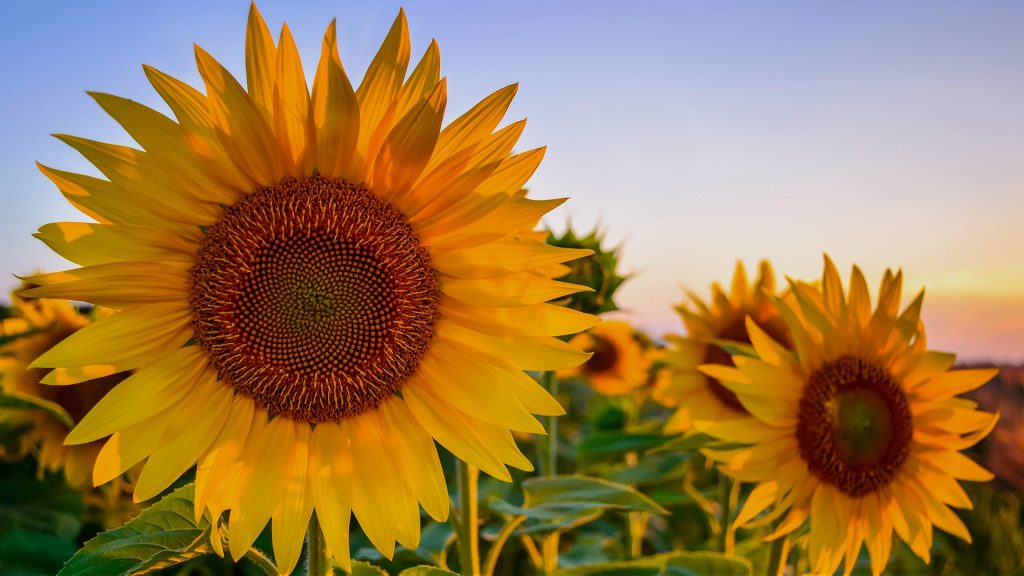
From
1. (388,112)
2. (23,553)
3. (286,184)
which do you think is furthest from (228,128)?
(23,553)

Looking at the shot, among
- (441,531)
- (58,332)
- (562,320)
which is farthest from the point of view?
(58,332)

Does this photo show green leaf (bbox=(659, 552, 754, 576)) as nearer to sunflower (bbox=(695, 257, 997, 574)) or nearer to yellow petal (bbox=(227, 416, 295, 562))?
sunflower (bbox=(695, 257, 997, 574))

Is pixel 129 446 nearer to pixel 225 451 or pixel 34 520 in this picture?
pixel 225 451

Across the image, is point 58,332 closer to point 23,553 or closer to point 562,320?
point 23,553

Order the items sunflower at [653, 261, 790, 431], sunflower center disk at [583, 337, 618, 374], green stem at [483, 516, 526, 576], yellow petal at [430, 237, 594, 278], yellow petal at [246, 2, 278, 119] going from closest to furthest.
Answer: yellow petal at [246, 2, 278, 119]
yellow petal at [430, 237, 594, 278]
green stem at [483, 516, 526, 576]
sunflower at [653, 261, 790, 431]
sunflower center disk at [583, 337, 618, 374]

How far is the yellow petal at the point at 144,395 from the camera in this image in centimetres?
147

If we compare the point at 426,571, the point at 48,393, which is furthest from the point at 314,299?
the point at 48,393

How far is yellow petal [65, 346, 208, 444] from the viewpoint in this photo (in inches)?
57.7

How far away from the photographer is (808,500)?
217 centimetres

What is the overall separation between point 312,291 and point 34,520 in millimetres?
1785

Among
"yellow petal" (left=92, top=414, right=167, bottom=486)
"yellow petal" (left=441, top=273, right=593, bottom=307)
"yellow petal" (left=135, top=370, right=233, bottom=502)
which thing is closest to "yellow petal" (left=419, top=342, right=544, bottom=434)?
"yellow petal" (left=441, top=273, right=593, bottom=307)

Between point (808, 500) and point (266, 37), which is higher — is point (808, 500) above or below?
below

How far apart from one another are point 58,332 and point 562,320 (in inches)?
86.2

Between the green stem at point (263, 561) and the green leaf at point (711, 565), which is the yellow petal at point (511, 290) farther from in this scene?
the green leaf at point (711, 565)
